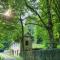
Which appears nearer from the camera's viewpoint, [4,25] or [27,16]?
[4,25]

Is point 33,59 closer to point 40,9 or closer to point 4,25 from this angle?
point 4,25

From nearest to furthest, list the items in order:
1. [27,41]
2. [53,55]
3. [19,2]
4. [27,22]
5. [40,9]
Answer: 1. [53,55]
2. [19,2]
3. [40,9]
4. [27,22]
5. [27,41]

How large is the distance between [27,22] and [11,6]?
7873 millimetres

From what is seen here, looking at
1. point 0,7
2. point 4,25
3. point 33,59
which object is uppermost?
point 0,7

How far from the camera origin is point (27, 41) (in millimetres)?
42688

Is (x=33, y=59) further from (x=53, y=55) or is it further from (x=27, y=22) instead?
(x=27, y=22)

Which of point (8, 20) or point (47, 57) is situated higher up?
point (8, 20)

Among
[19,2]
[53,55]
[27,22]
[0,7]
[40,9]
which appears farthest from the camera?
[27,22]

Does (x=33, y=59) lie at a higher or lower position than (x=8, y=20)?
lower

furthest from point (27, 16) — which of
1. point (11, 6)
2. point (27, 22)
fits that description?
point (11, 6)

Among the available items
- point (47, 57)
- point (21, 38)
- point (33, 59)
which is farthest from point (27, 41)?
point (47, 57)

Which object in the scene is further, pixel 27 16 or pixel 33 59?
pixel 27 16

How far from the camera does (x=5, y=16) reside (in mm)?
20484

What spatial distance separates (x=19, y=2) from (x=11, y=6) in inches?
39.2
